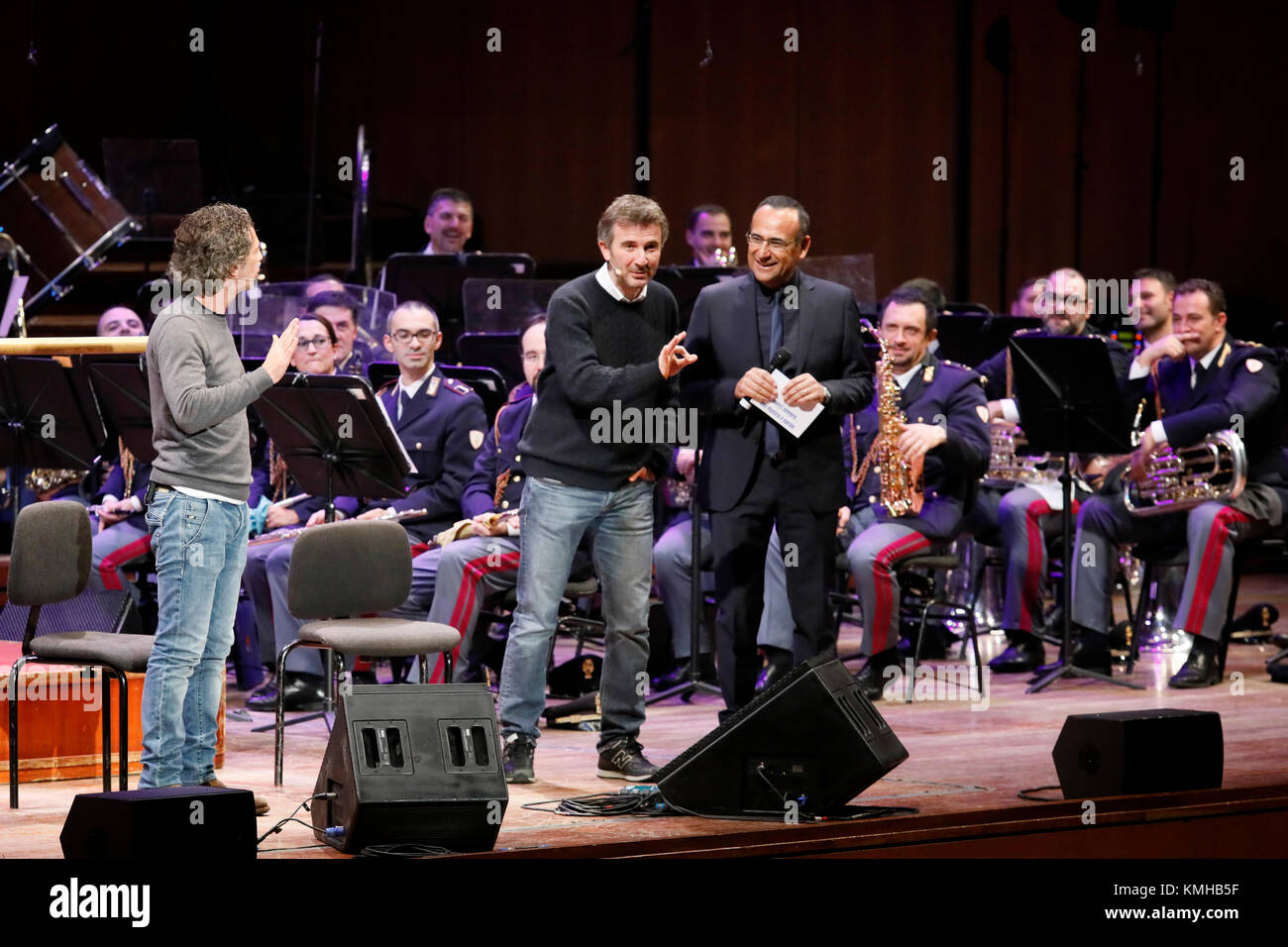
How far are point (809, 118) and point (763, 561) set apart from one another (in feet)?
22.0

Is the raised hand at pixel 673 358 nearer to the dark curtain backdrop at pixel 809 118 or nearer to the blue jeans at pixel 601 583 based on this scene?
the blue jeans at pixel 601 583

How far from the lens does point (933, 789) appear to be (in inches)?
185

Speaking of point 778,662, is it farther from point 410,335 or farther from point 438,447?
point 410,335

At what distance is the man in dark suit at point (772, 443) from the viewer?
522cm

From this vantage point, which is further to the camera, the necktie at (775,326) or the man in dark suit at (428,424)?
the man in dark suit at (428,424)

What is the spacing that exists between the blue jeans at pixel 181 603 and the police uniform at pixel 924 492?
287cm

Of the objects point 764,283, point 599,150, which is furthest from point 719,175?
point 764,283

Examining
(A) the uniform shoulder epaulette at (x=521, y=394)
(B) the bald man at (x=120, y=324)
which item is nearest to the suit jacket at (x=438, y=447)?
(A) the uniform shoulder epaulette at (x=521, y=394)

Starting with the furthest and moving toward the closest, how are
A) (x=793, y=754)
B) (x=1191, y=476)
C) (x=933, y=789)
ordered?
(x=1191, y=476), (x=933, y=789), (x=793, y=754)

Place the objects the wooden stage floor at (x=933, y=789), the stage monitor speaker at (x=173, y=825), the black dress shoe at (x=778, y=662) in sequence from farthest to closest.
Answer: the black dress shoe at (x=778, y=662) < the wooden stage floor at (x=933, y=789) < the stage monitor speaker at (x=173, y=825)

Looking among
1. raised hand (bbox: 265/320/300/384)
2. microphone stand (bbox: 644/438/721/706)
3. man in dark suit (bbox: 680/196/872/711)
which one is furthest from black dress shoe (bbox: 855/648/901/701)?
raised hand (bbox: 265/320/300/384)

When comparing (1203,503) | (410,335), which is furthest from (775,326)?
(1203,503)

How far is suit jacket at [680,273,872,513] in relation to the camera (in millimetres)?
5215
